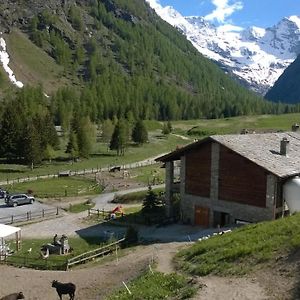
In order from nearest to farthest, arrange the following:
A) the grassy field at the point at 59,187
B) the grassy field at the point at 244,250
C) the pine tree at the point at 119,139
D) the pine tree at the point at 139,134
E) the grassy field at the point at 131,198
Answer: the grassy field at the point at 244,250
the grassy field at the point at 131,198
the grassy field at the point at 59,187
the pine tree at the point at 119,139
the pine tree at the point at 139,134

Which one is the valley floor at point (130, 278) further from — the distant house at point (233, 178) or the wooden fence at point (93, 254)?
the distant house at point (233, 178)

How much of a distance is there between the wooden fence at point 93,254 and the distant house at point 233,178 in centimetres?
885

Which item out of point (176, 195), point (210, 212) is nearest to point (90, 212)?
point (176, 195)

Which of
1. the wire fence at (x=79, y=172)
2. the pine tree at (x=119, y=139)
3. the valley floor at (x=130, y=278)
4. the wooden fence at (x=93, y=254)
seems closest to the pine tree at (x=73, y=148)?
the wire fence at (x=79, y=172)

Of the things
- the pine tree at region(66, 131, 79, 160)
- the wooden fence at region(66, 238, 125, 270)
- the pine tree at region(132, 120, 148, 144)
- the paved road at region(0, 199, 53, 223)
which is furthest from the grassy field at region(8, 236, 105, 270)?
the pine tree at region(132, 120, 148, 144)

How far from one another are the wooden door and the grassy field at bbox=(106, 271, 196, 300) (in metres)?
18.6

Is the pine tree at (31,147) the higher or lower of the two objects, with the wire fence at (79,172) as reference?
higher

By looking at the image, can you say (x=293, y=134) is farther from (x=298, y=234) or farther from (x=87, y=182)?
(x=87, y=182)

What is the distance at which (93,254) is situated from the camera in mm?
36500

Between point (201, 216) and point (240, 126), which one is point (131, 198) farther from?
point (240, 126)

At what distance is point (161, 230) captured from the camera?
43.9 metres

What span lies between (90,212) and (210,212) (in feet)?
48.4

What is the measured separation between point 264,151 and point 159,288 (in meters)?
22.5

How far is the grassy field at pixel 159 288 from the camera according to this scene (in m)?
22.0
